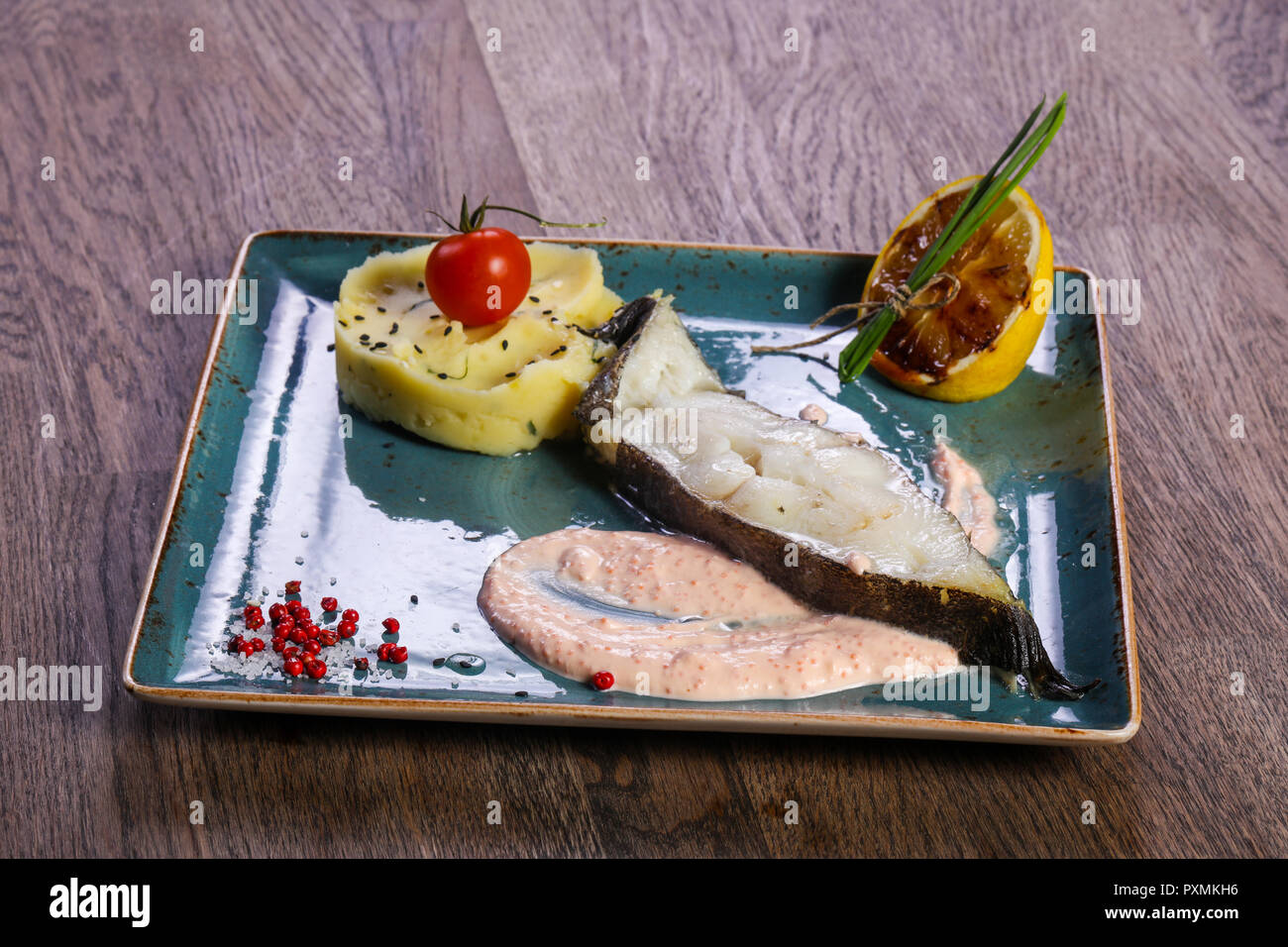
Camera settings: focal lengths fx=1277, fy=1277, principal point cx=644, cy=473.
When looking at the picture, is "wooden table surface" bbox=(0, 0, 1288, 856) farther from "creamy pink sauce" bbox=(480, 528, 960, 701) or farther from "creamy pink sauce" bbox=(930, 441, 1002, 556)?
"creamy pink sauce" bbox=(930, 441, 1002, 556)

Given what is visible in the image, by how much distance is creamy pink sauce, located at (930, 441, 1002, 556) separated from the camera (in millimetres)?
3357

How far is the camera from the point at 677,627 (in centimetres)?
312

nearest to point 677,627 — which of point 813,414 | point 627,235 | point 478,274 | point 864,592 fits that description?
point 864,592

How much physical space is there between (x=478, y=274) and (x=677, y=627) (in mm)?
1141

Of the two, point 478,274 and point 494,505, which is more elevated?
point 478,274

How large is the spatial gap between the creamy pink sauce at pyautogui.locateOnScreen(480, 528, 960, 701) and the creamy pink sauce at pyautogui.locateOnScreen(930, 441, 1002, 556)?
43 centimetres

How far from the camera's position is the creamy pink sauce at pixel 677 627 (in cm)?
295

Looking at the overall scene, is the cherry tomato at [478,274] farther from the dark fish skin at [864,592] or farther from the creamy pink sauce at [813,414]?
the creamy pink sauce at [813,414]

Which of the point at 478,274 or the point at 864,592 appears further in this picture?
the point at 478,274

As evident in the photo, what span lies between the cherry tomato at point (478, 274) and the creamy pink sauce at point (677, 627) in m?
0.70

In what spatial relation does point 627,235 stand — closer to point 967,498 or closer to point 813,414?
point 813,414

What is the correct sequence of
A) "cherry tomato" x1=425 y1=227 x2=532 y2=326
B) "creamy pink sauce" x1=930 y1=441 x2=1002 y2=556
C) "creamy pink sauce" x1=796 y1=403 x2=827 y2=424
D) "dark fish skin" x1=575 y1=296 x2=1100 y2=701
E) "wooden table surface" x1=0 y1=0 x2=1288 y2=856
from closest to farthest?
"wooden table surface" x1=0 y1=0 x2=1288 y2=856
"dark fish skin" x1=575 y1=296 x2=1100 y2=701
"creamy pink sauce" x1=930 y1=441 x2=1002 y2=556
"cherry tomato" x1=425 y1=227 x2=532 y2=326
"creamy pink sauce" x1=796 y1=403 x2=827 y2=424

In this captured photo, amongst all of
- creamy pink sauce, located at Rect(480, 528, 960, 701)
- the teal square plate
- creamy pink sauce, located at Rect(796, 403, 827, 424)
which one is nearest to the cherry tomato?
the teal square plate

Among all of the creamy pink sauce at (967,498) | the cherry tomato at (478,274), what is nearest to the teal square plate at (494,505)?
the creamy pink sauce at (967,498)
